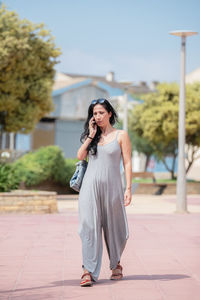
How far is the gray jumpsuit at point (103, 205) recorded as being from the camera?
6.61 metres

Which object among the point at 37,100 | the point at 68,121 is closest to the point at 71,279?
the point at 37,100

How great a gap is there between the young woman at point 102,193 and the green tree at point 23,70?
68.0 feet

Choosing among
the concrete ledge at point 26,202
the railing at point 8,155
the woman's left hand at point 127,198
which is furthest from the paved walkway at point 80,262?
the railing at point 8,155

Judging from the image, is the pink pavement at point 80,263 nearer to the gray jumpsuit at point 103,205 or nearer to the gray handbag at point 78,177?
the gray jumpsuit at point 103,205

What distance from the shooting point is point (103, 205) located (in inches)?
266

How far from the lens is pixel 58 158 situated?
2792 centimetres

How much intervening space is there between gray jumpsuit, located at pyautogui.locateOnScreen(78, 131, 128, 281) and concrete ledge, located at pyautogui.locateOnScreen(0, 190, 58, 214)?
369 inches

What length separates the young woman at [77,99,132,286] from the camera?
6605 millimetres

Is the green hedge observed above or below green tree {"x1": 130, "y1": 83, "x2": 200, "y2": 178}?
below

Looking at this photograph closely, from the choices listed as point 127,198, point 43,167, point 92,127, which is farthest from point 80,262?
point 43,167

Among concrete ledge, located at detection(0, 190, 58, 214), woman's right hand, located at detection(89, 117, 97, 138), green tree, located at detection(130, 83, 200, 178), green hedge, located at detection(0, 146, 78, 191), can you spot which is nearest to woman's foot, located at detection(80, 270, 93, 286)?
woman's right hand, located at detection(89, 117, 97, 138)

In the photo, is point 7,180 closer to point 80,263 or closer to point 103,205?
point 80,263

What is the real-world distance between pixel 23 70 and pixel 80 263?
2105 cm

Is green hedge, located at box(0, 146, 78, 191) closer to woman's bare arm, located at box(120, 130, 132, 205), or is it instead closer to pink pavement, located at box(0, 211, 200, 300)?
pink pavement, located at box(0, 211, 200, 300)
